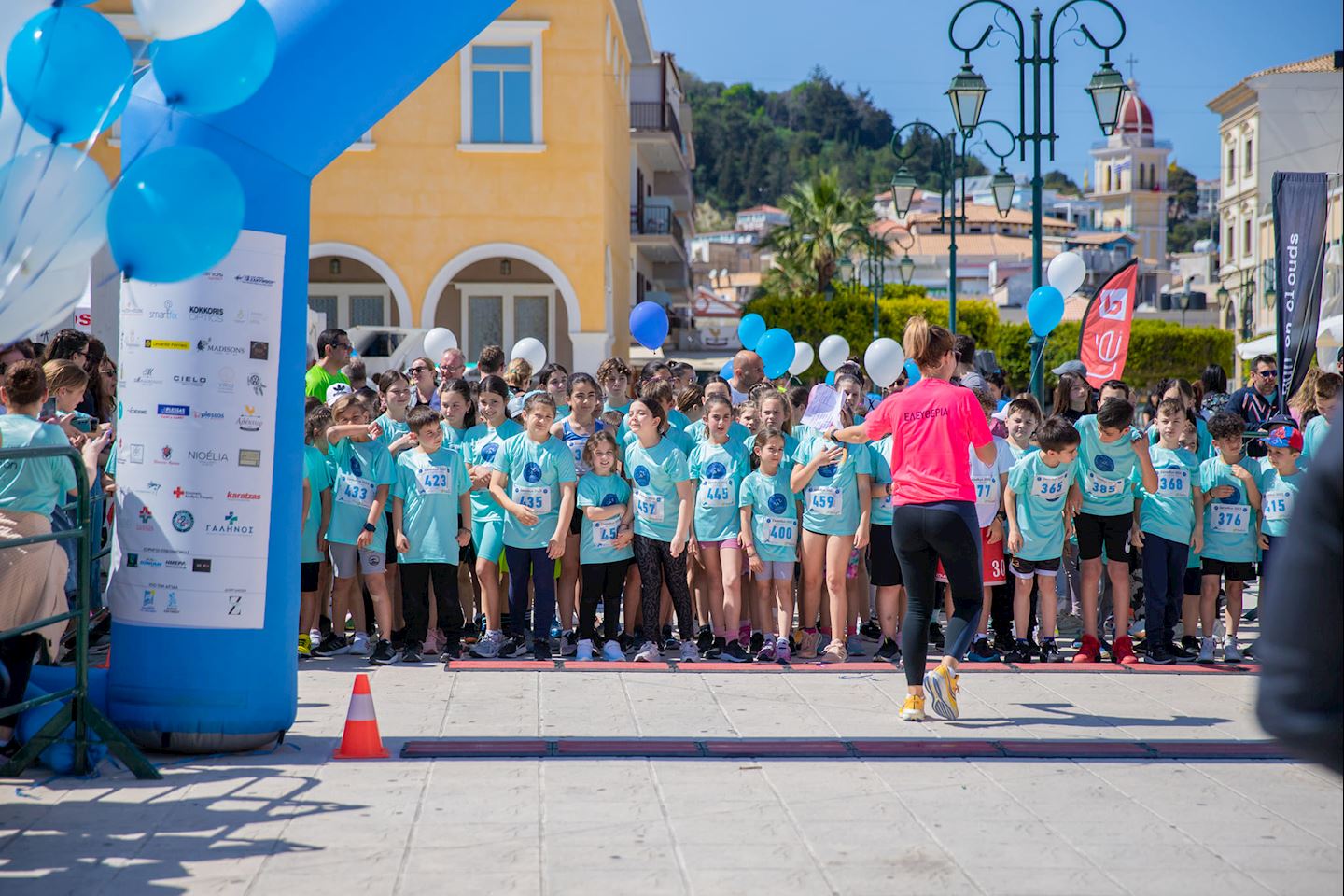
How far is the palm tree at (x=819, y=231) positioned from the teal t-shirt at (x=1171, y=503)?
5512cm

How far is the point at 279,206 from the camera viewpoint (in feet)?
21.1

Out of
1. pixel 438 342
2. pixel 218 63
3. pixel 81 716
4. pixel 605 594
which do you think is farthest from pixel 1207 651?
pixel 438 342

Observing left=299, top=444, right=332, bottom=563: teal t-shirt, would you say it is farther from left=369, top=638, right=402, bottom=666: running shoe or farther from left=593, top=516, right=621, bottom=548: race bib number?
left=593, top=516, right=621, bottom=548: race bib number

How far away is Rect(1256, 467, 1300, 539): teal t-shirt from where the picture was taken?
9383 millimetres

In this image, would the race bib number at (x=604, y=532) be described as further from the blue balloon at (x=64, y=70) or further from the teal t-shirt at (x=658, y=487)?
the blue balloon at (x=64, y=70)

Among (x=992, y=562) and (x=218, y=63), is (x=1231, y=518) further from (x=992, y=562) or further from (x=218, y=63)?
(x=218, y=63)

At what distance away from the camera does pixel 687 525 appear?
9398mm

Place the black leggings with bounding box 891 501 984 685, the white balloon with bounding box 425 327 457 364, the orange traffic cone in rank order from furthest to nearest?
the white balloon with bounding box 425 327 457 364 → the black leggings with bounding box 891 501 984 685 → the orange traffic cone

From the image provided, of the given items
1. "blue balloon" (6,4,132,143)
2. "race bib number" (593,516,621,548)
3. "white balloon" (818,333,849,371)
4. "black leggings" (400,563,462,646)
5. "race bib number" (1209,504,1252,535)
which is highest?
"white balloon" (818,333,849,371)

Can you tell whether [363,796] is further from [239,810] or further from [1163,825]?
[1163,825]

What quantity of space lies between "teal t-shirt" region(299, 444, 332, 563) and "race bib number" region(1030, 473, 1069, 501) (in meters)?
4.88

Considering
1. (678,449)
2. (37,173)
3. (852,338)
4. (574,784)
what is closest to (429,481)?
(678,449)

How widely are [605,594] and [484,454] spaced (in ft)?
4.29

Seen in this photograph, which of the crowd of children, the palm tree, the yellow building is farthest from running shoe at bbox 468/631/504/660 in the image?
the palm tree
